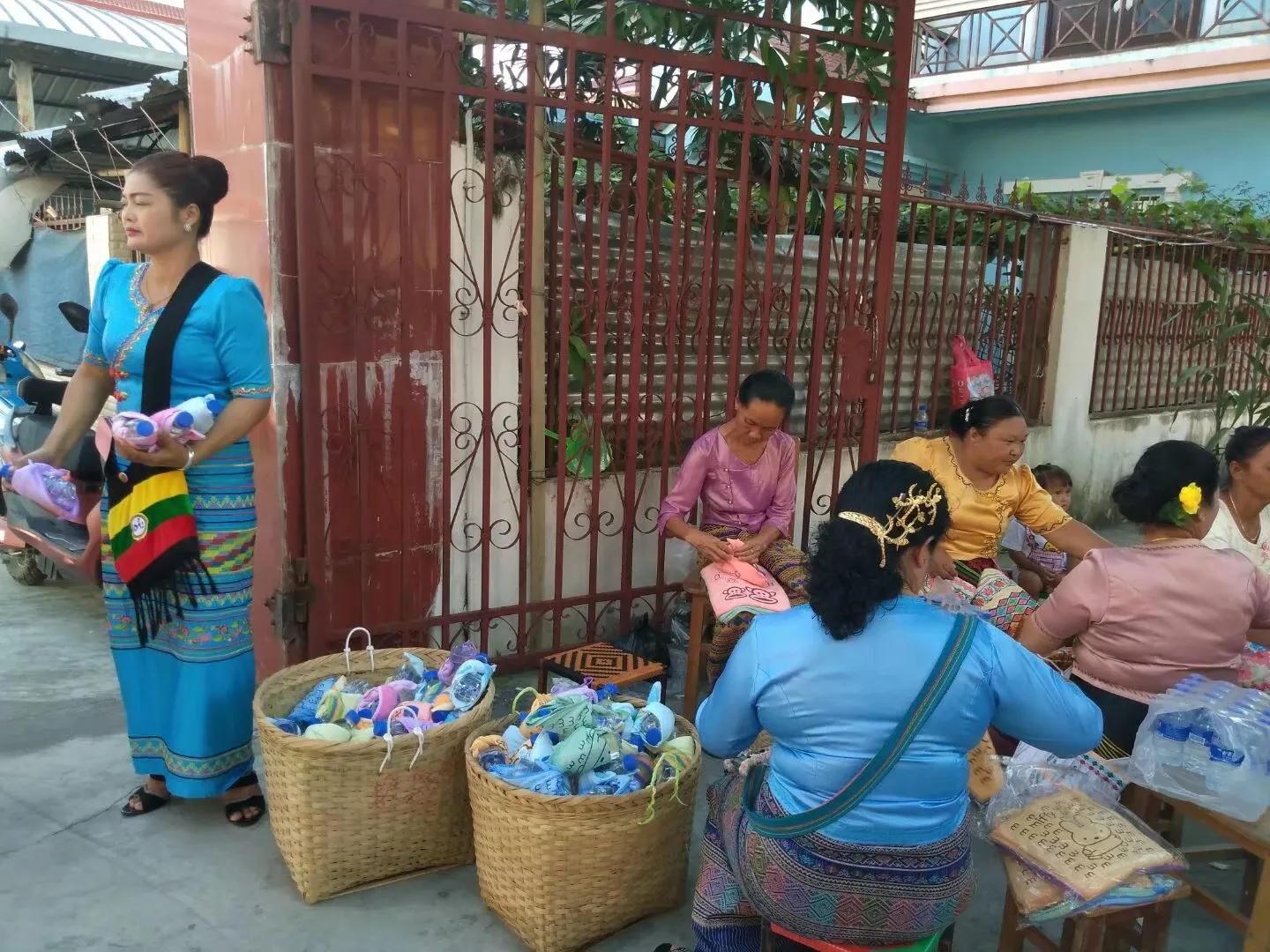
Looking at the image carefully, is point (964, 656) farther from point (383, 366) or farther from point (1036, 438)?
point (1036, 438)

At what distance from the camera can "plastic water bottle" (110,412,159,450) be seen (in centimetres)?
237

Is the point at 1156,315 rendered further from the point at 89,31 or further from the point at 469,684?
the point at 89,31

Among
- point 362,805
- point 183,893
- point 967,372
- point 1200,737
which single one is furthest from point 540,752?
point 967,372

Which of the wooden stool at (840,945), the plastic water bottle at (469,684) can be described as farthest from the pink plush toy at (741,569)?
the wooden stool at (840,945)

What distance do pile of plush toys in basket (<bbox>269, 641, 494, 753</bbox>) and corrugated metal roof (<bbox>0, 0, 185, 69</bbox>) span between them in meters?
8.45

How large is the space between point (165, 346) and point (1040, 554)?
3.91 metres

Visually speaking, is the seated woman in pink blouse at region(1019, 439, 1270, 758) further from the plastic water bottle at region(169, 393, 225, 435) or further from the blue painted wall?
the blue painted wall


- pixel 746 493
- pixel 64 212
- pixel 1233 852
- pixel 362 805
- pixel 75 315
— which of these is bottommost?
pixel 1233 852

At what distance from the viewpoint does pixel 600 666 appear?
3137 millimetres

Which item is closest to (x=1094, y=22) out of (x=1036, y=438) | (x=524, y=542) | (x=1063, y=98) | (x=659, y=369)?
(x=1063, y=98)

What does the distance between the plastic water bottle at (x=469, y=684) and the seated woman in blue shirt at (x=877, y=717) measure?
922 millimetres

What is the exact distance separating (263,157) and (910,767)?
2578mm

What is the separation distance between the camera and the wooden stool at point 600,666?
2.99 meters

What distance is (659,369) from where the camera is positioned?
4.48 meters
